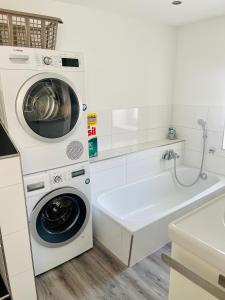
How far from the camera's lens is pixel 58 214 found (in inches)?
77.7

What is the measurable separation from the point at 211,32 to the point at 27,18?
2.05 metres

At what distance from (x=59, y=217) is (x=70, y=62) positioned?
126cm

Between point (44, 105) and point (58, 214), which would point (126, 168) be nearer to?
point (58, 214)

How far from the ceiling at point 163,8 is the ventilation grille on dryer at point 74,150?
1268 millimetres

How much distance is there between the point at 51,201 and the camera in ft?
5.86

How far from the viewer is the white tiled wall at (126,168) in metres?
2.35

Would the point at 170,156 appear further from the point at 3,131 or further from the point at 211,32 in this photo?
the point at 3,131

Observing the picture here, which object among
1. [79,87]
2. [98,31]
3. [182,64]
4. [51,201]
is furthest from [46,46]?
[182,64]

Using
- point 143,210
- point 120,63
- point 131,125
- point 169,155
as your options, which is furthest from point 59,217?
point 120,63

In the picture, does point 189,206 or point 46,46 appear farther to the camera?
point 189,206

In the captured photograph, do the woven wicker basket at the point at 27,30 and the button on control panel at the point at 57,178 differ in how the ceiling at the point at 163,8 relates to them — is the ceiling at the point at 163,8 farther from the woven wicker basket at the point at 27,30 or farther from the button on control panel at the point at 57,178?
the button on control panel at the point at 57,178

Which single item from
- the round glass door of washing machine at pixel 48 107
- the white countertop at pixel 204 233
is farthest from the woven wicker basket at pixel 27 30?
the white countertop at pixel 204 233

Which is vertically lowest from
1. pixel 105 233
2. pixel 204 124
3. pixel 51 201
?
pixel 105 233

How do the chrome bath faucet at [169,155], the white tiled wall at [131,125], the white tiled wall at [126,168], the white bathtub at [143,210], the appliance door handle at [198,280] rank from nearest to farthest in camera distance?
the appliance door handle at [198,280]
the white bathtub at [143,210]
the white tiled wall at [126,168]
the white tiled wall at [131,125]
the chrome bath faucet at [169,155]
